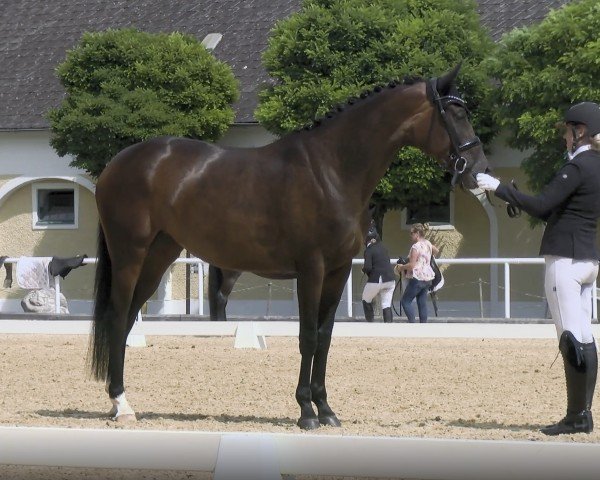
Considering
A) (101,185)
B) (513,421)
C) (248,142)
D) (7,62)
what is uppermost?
(7,62)

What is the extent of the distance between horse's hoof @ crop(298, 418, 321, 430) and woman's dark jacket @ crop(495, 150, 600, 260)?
61.2 inches

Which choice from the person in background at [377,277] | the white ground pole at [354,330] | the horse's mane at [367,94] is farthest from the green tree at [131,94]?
the horse's mane at [367,94]

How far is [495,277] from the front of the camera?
22.9m

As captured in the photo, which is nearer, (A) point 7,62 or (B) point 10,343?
(B) point 10,343

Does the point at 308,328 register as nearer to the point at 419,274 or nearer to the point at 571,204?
the point at 571,204

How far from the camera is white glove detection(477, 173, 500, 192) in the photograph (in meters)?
6.27

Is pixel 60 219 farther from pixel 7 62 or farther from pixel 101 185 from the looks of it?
pixel 101 185

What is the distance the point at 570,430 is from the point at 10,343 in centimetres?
799

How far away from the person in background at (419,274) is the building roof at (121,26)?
817 centimetres

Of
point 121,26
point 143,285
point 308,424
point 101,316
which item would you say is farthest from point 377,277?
point 121,26

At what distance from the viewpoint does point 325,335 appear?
7.04 metres

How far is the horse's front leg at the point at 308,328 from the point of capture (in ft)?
22.1

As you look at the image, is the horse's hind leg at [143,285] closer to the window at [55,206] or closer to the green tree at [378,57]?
the green tree at [378,57]

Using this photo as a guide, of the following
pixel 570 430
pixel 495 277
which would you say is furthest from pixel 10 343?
pixel 495 277
